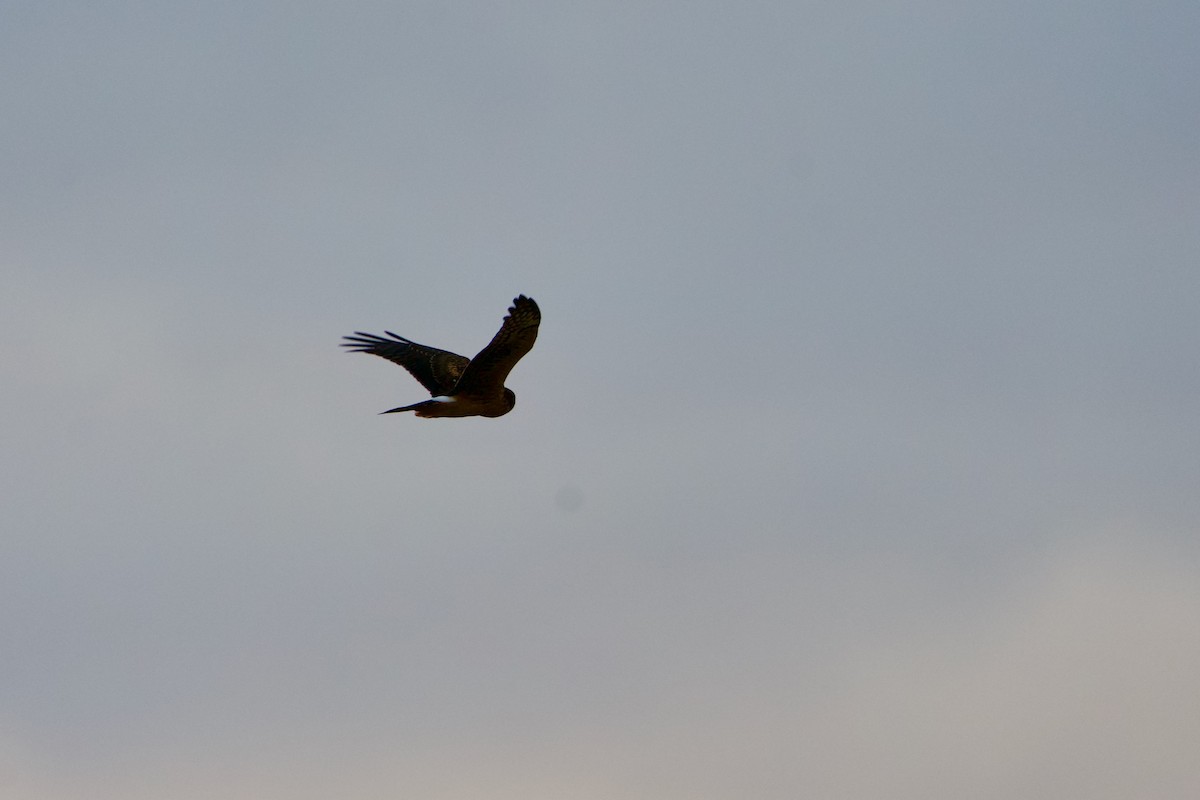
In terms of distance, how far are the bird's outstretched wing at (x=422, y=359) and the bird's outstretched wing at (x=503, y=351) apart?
239cm

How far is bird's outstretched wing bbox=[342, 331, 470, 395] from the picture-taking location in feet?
97.3

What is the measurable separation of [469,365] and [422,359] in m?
5.10

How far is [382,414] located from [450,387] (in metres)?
3.48

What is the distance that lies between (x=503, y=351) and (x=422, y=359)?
566cm

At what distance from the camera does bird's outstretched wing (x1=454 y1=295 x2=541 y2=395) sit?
949 inches

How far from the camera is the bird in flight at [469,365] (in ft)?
80.7

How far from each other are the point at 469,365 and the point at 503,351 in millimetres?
758

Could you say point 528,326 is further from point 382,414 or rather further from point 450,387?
point 450,387

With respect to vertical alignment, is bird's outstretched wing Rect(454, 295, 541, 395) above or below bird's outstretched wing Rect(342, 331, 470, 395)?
below

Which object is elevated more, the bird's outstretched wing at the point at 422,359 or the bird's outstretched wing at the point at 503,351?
the bird's outstretched wing at the point at 422,359

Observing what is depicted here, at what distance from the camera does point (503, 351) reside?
25281 millimetres

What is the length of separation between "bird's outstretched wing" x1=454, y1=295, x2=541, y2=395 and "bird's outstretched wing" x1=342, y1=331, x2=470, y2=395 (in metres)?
2.39

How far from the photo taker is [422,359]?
3059 centimetres

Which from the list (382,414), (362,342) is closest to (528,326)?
(382,414)
